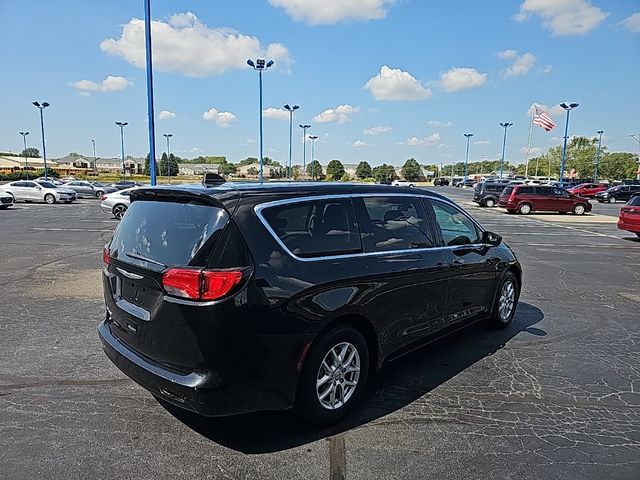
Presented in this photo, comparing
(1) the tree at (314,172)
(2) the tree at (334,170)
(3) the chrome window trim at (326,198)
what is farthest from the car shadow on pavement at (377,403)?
(2) the tree at (334,170)

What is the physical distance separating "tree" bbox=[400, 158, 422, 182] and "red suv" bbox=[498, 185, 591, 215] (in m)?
94.4

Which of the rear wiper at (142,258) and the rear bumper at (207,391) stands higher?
the rear wiper at (142,258)

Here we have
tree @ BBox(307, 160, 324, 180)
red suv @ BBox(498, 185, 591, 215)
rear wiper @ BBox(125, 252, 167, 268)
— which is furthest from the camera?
tree @ BBox(307, 160, 324, 180)

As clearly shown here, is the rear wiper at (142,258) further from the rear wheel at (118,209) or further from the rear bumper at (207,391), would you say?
the rear wheel at (118,209)

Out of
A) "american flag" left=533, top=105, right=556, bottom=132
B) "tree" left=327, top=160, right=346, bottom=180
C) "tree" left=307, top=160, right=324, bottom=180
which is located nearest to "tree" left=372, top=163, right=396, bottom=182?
"tree" left=307, top=160, right=324, bottom=180

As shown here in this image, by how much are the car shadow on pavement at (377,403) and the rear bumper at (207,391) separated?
0.32 meters

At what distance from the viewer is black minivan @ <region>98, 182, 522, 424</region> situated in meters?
2.74

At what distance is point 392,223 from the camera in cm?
394

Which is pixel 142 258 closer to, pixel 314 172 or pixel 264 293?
pixel 264 293

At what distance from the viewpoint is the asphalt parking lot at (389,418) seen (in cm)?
284

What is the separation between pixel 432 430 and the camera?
328cm

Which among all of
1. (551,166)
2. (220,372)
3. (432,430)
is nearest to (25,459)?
(220,372)

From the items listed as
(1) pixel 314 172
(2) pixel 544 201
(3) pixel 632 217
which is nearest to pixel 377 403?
(3) pixel 632 217

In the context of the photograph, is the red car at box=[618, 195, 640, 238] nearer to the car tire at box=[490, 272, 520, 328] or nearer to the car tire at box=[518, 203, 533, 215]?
the car tire at box=[490, 272, 520, 328]
